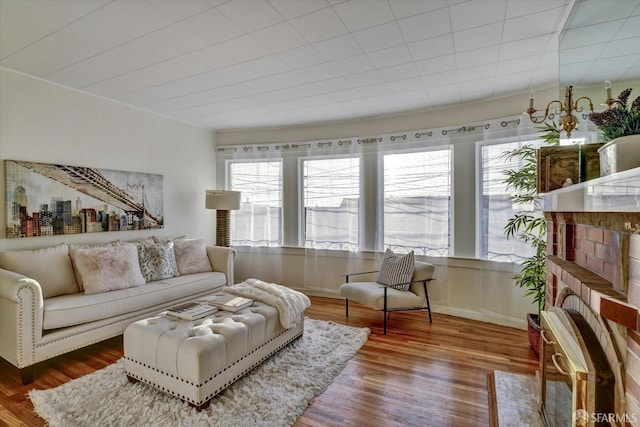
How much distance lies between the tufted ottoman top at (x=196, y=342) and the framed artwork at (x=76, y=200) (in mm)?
1798

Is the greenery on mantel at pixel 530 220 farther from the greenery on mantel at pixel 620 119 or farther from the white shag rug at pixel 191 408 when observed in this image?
the white shag rug at pixel 191 408

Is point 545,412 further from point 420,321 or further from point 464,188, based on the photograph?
point 464,188

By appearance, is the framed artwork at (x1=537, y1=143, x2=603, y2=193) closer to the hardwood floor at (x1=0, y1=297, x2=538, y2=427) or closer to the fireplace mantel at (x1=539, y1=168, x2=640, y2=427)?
the fireplace mantel at (x1=539, y1=168, x2=640, y2=427)

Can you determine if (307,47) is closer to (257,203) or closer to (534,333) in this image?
(257,203)

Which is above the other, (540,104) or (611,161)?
(540,104)

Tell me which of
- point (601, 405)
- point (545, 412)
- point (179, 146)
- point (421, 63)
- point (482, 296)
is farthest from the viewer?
point (179, 146)

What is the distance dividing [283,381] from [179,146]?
3.62 m

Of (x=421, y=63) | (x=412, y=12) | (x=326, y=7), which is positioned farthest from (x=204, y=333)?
(x=421, y=63)

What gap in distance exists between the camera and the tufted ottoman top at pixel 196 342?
1959 millimetres

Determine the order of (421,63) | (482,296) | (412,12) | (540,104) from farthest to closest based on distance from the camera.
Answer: (482,296)
(540,104)
(421,63)
(412,12)

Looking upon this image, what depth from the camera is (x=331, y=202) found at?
4543mm

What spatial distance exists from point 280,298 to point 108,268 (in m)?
1.77

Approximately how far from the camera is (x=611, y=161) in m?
1.16

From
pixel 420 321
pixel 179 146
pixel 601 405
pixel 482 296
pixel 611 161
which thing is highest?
pixel 179 146
